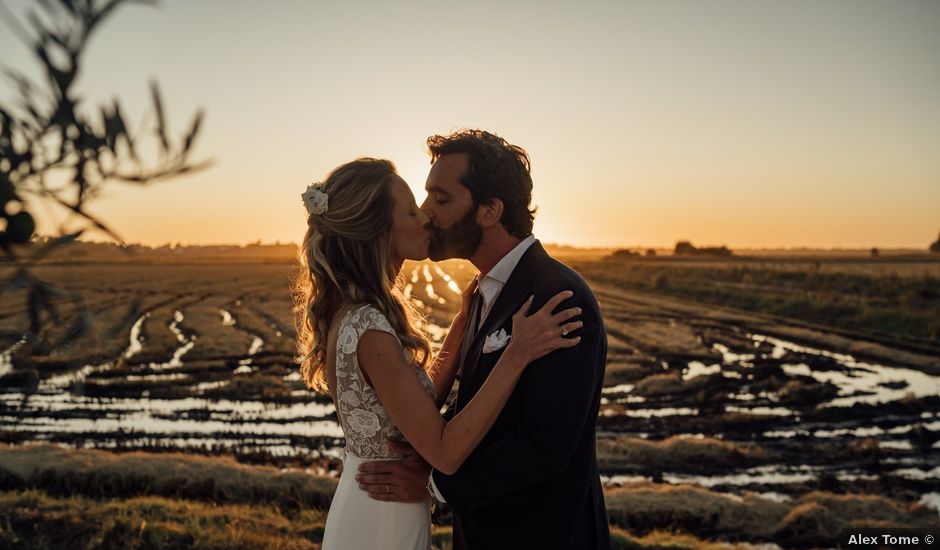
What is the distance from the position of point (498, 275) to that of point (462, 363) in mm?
436

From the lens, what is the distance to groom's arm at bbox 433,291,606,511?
10.1ft

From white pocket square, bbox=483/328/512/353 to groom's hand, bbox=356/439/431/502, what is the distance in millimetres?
624

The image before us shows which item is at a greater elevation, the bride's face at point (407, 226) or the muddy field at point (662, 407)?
the bride's face at point (407, 226)

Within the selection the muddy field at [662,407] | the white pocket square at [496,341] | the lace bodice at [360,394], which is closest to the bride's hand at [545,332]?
the white pocket square at [496,341]

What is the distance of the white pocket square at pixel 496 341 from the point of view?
11.0ft

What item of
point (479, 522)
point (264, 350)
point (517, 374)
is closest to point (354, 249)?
point (517, 374)

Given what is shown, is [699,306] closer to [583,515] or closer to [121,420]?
[121,420]

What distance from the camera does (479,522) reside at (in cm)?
338

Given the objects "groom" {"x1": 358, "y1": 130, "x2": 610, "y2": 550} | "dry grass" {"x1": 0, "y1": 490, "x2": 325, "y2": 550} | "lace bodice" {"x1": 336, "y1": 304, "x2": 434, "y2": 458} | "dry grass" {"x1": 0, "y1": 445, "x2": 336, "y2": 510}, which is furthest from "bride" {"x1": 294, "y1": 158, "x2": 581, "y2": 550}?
"dry grass" {"x1": 0, "y1": 445, "x2": 336, "y2": 510}

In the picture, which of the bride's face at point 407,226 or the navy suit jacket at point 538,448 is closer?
the navy suit jacket at point 538,448

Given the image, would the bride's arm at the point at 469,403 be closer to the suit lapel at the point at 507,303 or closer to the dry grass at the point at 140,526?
the suit lapel at the point at 507,303

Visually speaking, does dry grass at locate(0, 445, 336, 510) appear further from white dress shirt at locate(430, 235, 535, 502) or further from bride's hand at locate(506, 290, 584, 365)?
bride's hand at locate(506, 290, 584, 365)

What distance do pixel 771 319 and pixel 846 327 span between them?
13.5 feet

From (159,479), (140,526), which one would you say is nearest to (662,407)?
(159,479)
